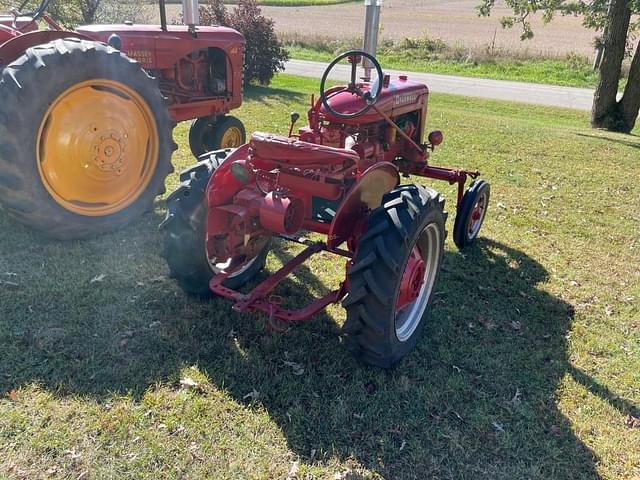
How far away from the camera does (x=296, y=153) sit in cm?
304

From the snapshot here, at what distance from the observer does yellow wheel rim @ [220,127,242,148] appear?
268 inches

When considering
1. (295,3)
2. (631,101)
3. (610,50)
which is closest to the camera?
(610,50)

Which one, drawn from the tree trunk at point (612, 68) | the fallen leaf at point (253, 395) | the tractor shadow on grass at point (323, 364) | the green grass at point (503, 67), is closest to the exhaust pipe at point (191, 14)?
the tractor shadow on grass at point (323, 364)

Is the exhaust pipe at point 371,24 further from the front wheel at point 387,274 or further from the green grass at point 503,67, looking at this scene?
the green grass at point 503,67

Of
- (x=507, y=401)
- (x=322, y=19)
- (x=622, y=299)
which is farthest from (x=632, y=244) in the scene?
(x=322, y=19)

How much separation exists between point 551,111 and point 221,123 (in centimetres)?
1126

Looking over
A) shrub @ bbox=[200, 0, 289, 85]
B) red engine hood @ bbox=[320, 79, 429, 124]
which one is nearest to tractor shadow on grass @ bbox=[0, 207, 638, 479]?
red engine hood @ bbox=[320, 79, 429, 124]

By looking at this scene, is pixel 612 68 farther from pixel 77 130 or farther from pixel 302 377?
pixel 302 377

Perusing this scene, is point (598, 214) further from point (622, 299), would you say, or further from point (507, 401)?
point (507, 401)

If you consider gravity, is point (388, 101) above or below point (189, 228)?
above

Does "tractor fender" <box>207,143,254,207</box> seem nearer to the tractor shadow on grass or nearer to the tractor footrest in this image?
the tractor footrest

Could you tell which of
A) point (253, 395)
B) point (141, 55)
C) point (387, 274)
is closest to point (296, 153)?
point (387, 274)

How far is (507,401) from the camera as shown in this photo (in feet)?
10.3

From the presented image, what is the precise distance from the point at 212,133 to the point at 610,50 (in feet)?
31.4
